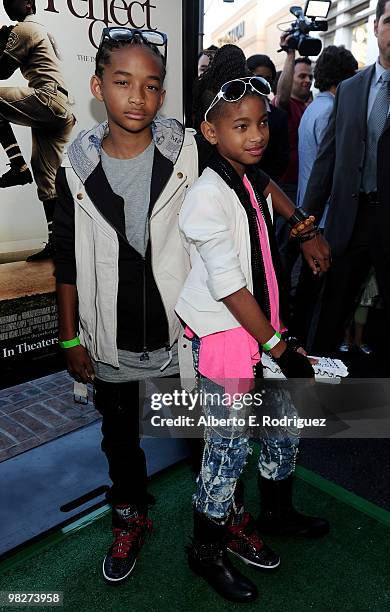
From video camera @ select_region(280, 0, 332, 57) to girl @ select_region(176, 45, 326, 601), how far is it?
13.6 ft

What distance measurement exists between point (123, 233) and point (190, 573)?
141cm

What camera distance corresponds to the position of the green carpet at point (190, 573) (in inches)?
77.8

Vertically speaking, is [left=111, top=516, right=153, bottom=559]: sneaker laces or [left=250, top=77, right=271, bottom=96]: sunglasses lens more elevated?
[left=250, top=77, right=271, bottom=96]: sunglasses lens

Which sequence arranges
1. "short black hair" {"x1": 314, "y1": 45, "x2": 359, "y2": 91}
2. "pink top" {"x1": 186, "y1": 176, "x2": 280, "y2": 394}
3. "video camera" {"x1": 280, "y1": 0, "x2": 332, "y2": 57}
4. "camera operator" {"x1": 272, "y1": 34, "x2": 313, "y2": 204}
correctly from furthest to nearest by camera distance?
"video camera" {"x1": 280, "y1": 0, "x2": 332, "y2": 57}
"camera operator" {"x1": 272, "y1": 34, "x2": 313, "y2": 204}
"short black hair" {"x1": 314, "y1": 45, "x2": 359, "y2": 91}
"pink top" {"x1": 186, "y1": 176, "x2": 280, "y2": 394}

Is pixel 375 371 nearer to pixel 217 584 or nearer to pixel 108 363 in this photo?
pixel 217 584

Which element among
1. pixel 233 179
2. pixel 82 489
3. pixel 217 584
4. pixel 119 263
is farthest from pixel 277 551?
pixel 233 179

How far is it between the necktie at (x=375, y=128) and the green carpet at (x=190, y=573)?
1.93 m

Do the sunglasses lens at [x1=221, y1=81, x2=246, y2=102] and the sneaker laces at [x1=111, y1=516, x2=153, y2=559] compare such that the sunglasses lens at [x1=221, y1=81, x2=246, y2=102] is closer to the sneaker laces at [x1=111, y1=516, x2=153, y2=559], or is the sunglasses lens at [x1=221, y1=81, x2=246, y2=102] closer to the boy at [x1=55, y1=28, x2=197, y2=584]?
the boy at [x1=55, y1=28, x2=197, y2=584]

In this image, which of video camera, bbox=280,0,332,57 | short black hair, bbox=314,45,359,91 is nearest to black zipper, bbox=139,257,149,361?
short black hair, bbox=314,45,359,91

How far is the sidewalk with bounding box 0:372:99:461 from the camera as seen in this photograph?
3188 millimetres

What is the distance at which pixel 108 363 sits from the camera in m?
1.87

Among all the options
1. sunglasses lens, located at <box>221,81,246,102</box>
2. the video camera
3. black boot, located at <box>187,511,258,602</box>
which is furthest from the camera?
the video camera

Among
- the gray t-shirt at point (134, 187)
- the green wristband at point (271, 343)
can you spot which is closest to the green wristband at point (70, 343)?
the gray t-shirt at point (134, 187)

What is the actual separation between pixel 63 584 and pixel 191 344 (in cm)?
112
